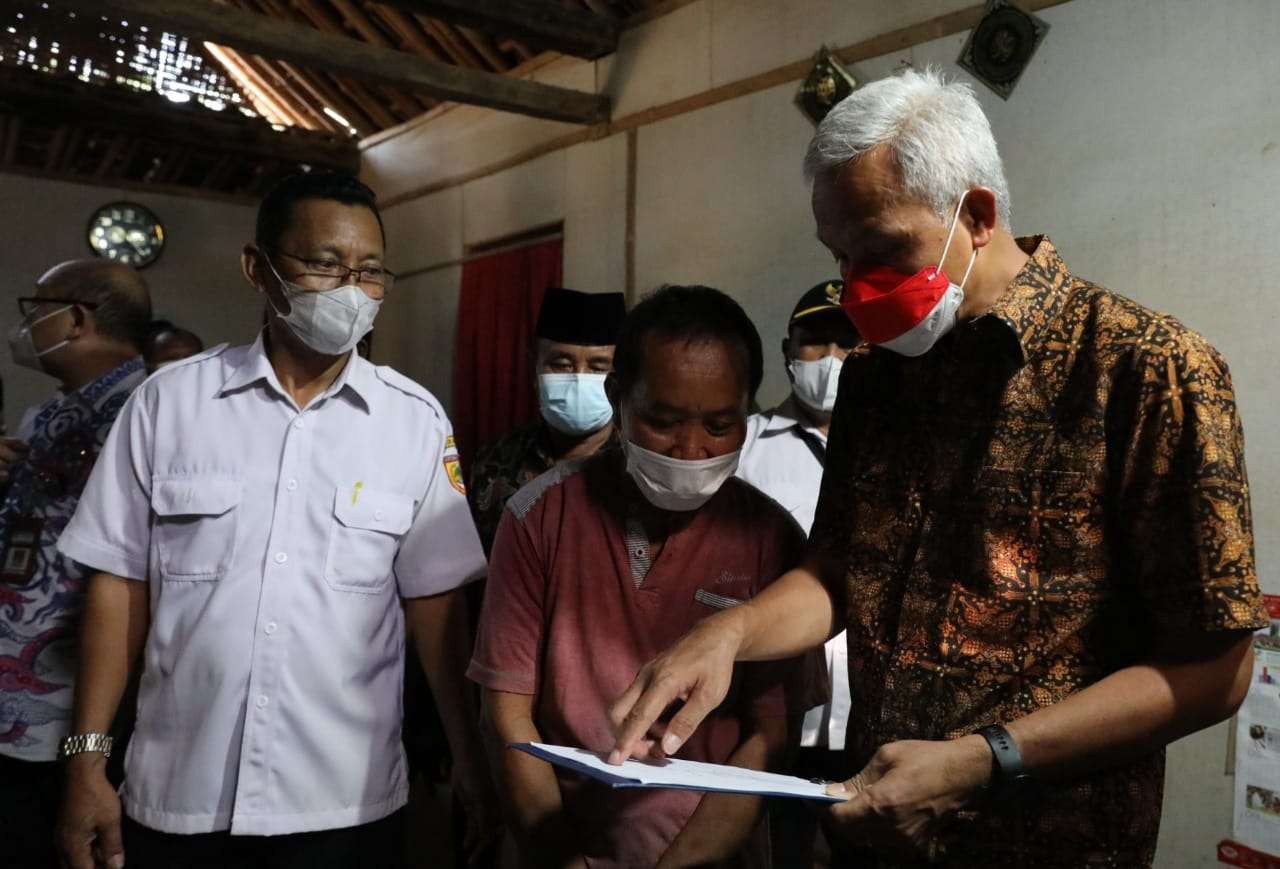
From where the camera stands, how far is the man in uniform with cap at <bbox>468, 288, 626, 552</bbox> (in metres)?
2.75

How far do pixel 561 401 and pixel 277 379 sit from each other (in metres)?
1.11

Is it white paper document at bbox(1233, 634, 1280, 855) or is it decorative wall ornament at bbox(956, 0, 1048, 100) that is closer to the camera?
white paper document at bbox(1233, 634, 1280, 855)

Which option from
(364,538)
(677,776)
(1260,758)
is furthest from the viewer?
(1260,758)

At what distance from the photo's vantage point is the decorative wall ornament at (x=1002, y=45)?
3.12 meters

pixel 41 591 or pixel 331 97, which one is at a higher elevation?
pixel 331 97

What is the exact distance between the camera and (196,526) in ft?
5.39

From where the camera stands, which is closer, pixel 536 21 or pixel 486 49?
pixel 536 21

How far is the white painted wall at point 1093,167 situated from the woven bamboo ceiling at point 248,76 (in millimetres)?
610

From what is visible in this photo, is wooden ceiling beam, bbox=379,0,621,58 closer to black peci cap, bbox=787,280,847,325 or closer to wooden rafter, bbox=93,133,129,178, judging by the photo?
black peci cap, bbox=787,280,847,325

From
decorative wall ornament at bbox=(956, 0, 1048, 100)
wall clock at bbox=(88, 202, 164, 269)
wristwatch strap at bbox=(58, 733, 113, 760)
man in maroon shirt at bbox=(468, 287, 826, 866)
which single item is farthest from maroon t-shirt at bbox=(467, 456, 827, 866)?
wall clock at bbox=(88, 202, 164, 269)

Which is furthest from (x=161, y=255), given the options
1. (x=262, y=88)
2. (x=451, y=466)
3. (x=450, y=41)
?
(x=451, y=466)

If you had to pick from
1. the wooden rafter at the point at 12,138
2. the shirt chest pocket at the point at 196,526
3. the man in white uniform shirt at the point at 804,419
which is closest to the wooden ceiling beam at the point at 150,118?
the wooden rafter at the point at 12,138

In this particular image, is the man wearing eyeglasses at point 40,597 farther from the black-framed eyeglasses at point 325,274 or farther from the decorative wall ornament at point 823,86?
the decorative wall ornament at point 823,86

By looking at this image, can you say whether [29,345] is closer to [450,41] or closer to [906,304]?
[906,304]
